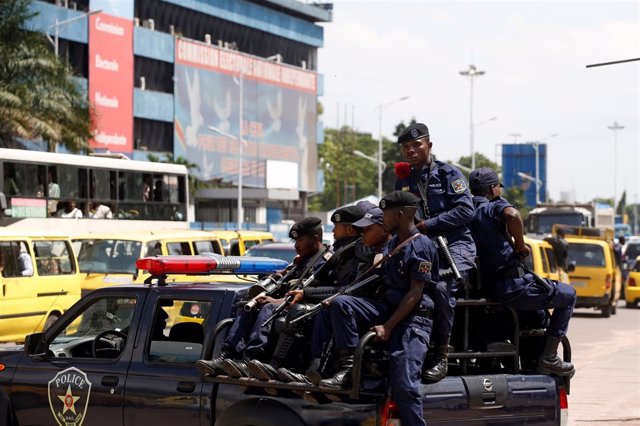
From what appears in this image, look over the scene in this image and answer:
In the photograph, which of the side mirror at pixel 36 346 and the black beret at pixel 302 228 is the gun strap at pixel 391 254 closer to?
the black beret at pixel 302 228

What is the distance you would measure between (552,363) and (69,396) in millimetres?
3080

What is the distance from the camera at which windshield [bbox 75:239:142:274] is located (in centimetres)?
1945

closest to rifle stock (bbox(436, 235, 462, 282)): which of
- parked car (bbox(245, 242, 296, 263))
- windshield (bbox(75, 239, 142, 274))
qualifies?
windshield (bbox(75, 239, 142, 274))

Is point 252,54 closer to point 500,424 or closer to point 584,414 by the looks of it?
point 584,414

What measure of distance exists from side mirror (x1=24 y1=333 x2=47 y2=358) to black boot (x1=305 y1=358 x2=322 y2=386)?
2.20 m

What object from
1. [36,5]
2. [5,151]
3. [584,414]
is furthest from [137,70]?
[584,414]

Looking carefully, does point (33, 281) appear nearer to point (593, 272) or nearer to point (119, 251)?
point (119, 251)

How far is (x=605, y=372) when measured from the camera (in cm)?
1708

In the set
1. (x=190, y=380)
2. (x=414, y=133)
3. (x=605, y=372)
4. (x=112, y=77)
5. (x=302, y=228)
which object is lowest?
(x=605, y=372)

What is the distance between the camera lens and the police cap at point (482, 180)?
28.1ft

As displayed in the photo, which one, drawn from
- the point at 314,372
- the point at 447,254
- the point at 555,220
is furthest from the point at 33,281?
the point at 555,220

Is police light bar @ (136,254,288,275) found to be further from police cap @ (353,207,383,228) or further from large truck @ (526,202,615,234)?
large truck @ (526,202,615,234)

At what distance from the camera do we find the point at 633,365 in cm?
1811

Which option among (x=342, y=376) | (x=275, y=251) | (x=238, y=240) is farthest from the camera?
(x=238, y=240)
